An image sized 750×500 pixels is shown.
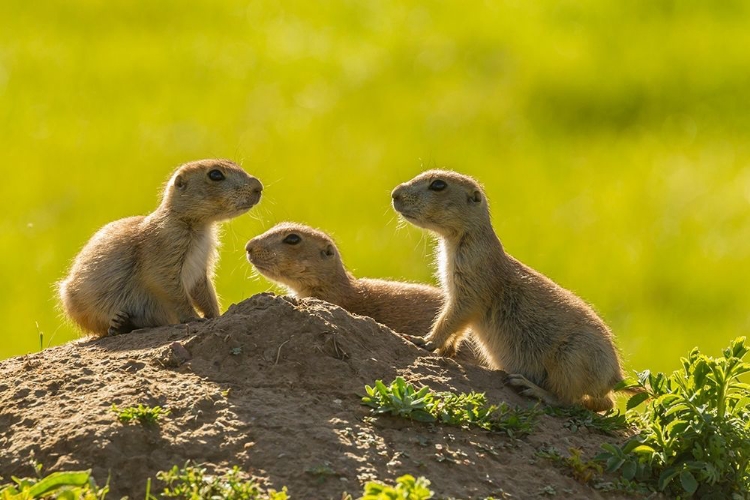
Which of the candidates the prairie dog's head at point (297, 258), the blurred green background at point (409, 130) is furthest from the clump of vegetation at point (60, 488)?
the blurred green background at point (409, 130)

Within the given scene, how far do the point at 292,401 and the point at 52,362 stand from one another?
5.24ft

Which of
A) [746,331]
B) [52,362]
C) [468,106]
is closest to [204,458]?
[52,362]

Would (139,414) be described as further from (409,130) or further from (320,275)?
(409,130)

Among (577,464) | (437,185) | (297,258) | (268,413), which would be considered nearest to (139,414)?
(268,413)

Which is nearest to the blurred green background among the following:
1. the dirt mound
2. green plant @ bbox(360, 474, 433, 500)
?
the dirt mound

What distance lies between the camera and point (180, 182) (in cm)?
946

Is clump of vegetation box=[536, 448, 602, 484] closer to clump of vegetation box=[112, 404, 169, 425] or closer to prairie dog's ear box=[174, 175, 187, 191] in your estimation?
clump of vegetation box=[112, 404, 169, 425]

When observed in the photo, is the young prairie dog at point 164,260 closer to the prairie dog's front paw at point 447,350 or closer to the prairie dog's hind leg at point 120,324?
the prairie dog's hind leg at point 120,324

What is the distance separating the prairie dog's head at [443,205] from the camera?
907 centimetres

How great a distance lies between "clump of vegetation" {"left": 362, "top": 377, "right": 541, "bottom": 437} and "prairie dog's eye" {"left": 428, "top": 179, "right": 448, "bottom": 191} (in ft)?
7.98

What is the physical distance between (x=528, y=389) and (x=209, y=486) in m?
2.70

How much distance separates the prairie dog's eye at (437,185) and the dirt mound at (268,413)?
1.85 m

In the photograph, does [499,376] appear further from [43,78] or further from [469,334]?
[43,78]

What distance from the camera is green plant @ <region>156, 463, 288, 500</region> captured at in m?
5.66
